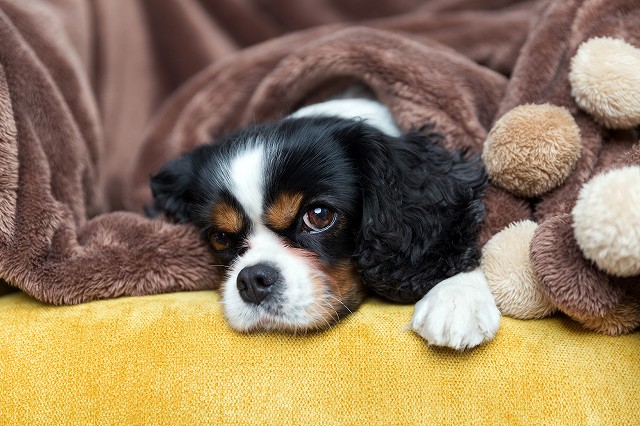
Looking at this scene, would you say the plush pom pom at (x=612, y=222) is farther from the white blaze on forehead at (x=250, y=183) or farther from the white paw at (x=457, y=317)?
the white blaze on forehead at (x=250, y=183)

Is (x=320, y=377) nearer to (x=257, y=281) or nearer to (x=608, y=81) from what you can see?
(x=257, y=281)

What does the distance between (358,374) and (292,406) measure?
135 millimetres

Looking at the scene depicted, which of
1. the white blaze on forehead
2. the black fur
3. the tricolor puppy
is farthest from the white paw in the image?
the white blaze on forehead

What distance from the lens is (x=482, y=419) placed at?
1.11 metres

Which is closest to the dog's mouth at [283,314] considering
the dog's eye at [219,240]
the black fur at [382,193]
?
the black fur at [382,193]

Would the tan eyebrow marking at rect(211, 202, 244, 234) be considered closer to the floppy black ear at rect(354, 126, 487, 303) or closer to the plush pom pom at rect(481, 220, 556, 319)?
the floppy black ear at rect(354, 126, 487, 303)

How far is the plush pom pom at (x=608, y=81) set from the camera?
4.29 feet

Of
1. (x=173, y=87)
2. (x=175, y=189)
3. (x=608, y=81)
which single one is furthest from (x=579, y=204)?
(x=173, y=87)

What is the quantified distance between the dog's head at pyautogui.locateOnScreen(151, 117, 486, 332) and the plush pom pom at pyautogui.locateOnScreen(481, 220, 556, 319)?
7 cm

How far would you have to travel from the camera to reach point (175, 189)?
1.72 m

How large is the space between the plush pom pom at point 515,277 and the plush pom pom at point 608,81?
30cm

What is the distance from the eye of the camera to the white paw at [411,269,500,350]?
1.13m

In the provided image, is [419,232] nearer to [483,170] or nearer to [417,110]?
[483,170]

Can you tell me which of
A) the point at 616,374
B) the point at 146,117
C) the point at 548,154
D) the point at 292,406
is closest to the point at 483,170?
the point at 548,154
